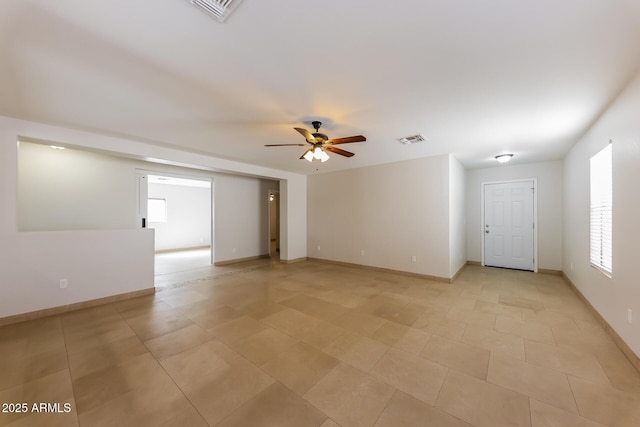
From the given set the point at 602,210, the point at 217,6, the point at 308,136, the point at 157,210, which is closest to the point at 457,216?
the point at 602,210

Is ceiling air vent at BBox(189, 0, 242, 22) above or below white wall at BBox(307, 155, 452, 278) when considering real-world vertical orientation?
above

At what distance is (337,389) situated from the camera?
1861 millimetres

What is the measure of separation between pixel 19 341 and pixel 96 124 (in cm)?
266

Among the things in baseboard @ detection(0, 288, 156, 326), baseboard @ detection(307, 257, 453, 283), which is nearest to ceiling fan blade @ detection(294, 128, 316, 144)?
baseboard @ detection(307, 257, 453, 283)

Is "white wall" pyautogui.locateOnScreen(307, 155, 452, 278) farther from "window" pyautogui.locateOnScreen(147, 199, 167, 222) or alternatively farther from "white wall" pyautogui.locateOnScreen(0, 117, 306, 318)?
"window" pyautogui.locateOnScreen(147, 199, 167, 222)

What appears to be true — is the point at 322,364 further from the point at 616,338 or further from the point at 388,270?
the point at 388,270

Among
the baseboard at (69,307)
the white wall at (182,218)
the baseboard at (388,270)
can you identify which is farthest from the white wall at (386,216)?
the white wall at (182,218)

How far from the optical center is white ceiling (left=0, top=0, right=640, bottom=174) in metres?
1.47

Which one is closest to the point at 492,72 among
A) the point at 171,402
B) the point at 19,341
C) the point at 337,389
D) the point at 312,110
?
the point at 312,110

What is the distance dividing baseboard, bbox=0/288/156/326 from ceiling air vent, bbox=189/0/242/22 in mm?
4285

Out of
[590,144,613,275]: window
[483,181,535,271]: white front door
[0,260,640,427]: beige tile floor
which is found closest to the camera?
[0,260,640,427]: beige tile floor

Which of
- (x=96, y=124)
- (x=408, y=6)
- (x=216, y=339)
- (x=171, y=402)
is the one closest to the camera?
(x=408, y=6)

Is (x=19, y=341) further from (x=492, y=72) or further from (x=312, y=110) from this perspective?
(x=492, y=72)

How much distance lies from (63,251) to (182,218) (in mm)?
6111
